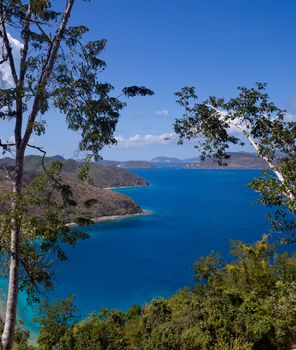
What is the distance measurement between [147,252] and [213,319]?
194 ft

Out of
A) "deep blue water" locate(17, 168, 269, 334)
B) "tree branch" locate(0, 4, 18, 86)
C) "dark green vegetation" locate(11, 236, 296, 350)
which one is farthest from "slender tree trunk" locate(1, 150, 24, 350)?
"deep blue water" locate(17, 168, 269, 334)

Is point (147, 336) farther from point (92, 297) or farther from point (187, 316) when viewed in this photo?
point (92, 297)

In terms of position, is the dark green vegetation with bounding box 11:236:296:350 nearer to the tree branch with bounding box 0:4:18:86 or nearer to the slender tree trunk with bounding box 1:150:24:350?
the slender tree trunk with bounding box 1:150:24:350

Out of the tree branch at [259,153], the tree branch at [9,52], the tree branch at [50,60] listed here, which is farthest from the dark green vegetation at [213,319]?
the tree branch at [9,52]

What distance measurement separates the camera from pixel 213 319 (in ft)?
56.3

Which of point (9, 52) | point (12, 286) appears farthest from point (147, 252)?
point (9, 52)

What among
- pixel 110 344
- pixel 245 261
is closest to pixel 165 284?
pixel 245 261

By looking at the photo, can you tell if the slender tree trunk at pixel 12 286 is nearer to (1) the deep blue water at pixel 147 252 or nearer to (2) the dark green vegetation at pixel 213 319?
(2) the dark green vegetation at pixel 213 319

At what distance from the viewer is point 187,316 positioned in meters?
18.3

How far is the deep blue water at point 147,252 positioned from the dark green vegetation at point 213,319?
482 inches

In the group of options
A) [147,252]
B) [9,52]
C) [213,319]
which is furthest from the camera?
[147,252]

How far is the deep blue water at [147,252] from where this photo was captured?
5375 centimetres

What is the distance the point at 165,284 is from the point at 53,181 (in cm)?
4919

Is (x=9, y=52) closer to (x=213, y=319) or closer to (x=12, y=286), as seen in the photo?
(x=12, y=286)
